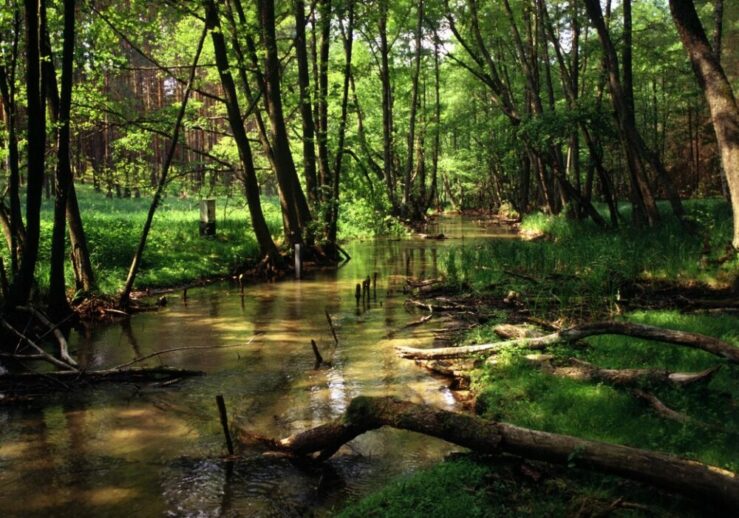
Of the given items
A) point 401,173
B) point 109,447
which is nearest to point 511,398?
point 109,447

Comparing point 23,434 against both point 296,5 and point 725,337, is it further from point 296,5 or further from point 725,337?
point 296,5

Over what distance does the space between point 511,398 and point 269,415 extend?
2710mm

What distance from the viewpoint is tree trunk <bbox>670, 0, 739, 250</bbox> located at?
932cm

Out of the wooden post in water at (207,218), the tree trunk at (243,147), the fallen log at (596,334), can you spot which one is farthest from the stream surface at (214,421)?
the wooden post in water at (207,218)

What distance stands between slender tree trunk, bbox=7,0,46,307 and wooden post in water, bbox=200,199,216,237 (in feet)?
33.4

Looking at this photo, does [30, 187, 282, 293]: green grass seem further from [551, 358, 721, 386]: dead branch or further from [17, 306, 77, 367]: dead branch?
[551, 358, 721, 386]: dead branch

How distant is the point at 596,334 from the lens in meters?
6.68

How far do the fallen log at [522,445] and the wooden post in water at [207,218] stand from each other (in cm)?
1457

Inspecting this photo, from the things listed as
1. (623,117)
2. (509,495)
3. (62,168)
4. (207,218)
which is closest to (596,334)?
(509,495)

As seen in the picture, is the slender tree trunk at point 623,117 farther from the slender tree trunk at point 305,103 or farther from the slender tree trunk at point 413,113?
the slender tree trunk at point 413,113

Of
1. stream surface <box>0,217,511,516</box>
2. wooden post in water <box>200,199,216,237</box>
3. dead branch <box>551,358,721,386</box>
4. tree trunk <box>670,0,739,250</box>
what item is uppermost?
tree trunk <box>670,0,739,250</box>

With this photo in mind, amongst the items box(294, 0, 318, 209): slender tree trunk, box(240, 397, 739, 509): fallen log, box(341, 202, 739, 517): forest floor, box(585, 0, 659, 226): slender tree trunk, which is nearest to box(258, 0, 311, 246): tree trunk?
box(294, 0, 318, 209): slender tree trunk

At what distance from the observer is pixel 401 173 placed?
44.2 m

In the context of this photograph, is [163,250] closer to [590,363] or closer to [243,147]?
[243,147]
